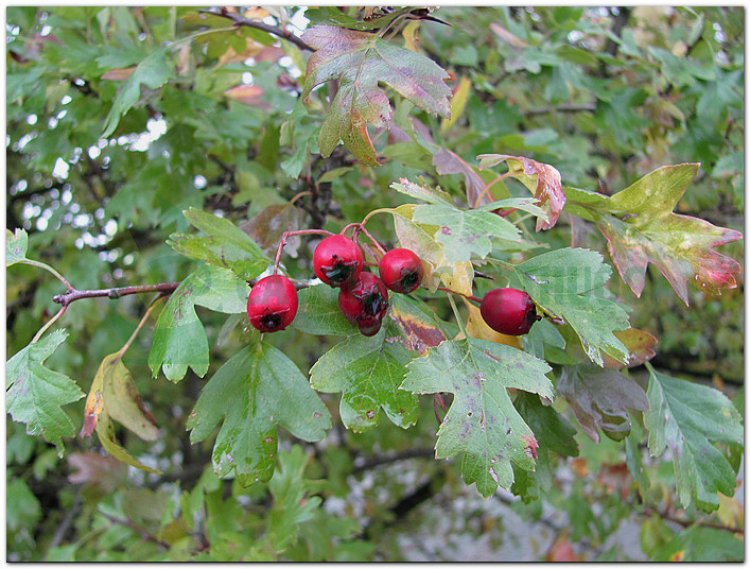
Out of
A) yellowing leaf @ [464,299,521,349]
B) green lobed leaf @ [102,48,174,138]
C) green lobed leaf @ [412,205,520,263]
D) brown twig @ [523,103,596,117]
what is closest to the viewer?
green lobed leaf @ [412,205,520,263]

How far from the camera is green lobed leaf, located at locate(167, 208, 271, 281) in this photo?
0.90 metres

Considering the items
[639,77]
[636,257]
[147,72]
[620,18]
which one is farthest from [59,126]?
[620,18]

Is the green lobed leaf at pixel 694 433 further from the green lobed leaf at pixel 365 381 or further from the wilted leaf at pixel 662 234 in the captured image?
the green lobed leaf at pixel 365 381

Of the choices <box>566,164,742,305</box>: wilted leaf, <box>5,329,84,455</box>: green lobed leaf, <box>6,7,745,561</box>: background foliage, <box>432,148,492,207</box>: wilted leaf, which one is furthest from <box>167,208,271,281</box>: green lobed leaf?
<box>566,164,742,305</box>: wilted leaf

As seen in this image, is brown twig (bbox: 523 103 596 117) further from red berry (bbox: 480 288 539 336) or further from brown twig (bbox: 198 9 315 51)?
red berry (bbox: 480 288 539 336)

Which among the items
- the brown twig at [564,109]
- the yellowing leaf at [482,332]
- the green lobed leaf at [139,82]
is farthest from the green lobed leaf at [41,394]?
the brown twig at [564,109]

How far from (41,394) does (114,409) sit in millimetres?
146

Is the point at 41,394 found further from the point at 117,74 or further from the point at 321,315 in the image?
the point at 117,74

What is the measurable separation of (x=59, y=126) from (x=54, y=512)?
1791mm

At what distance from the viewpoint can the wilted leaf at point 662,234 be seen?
3.17 ft

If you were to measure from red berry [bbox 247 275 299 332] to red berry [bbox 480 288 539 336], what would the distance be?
9.8 inches

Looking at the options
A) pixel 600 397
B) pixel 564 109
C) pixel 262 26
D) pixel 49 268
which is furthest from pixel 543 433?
pixel 564 109

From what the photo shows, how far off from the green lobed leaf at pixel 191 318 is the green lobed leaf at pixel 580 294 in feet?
1.23

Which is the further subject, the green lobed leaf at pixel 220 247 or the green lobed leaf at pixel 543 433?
the green lobed leaf at pixel 543 433
